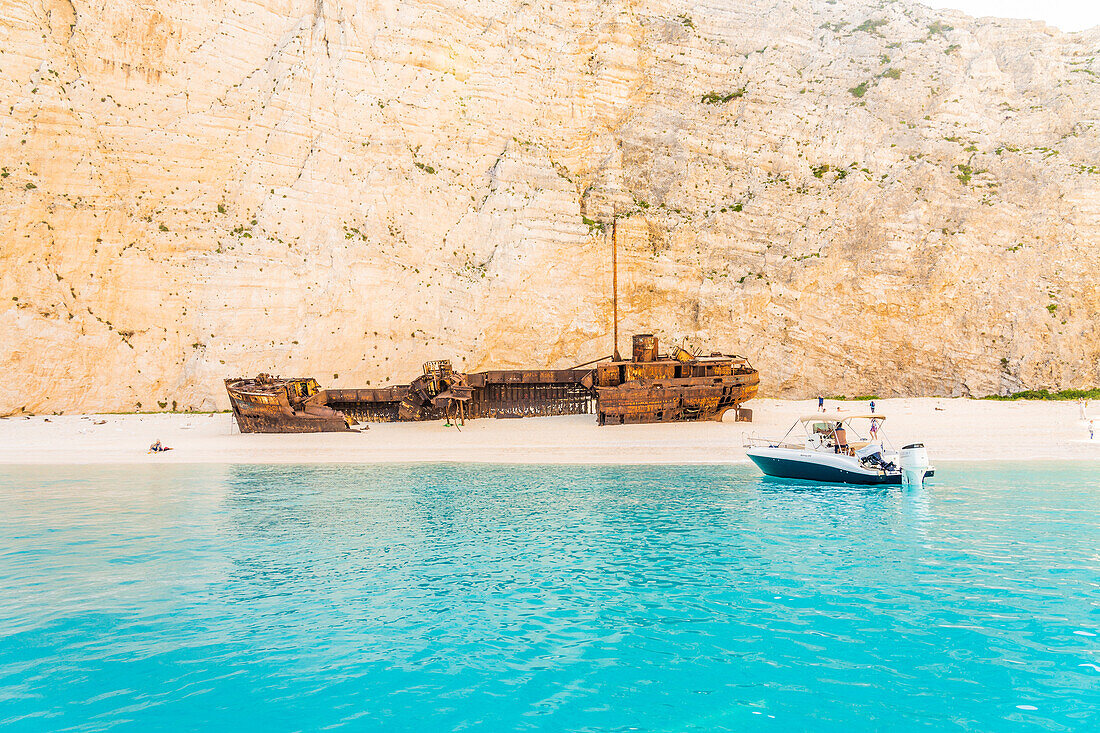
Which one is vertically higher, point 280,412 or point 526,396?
point 526,396

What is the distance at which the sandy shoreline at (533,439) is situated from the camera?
2585 centimetres

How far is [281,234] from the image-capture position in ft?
156

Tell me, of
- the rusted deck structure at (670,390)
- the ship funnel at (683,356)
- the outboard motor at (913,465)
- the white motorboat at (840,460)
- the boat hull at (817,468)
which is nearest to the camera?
the outboard motor at (913,465)

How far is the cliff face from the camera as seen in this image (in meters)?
44.8

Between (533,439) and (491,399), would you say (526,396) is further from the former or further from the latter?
(533,439)

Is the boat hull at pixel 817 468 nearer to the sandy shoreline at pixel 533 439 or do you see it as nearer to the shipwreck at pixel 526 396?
the sandy shoreline at pixel 533 439

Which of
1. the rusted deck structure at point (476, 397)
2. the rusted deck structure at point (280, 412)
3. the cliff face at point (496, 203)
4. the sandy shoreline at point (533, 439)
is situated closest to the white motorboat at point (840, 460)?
the sandy shoreline at point (533, 439)

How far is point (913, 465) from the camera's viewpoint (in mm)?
19391

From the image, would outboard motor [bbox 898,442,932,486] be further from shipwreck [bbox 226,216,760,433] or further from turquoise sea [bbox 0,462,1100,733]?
shipwreck [bbox 226,216,760,433]

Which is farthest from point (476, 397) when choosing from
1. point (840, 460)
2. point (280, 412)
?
point (840, 460)

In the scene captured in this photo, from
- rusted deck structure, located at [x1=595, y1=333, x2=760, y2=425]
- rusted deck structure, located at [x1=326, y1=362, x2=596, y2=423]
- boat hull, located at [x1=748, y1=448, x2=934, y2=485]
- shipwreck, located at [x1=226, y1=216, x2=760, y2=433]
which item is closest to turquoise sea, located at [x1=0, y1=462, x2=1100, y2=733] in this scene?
boat hull, located at [x1=748, y1=448, x2=934, y2=485]

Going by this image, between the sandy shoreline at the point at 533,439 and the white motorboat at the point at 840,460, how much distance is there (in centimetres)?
355

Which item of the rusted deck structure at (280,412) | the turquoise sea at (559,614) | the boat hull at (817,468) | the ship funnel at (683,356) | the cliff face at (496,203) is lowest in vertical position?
the turquoise sea at (559,614)

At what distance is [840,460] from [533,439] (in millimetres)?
13897
